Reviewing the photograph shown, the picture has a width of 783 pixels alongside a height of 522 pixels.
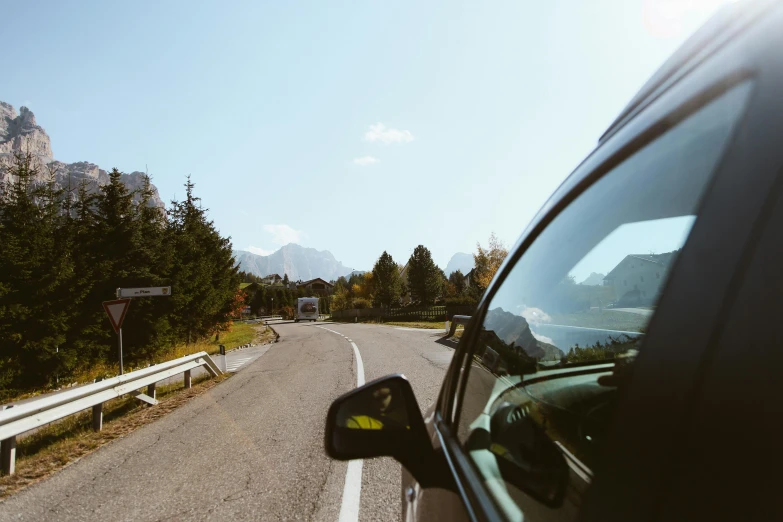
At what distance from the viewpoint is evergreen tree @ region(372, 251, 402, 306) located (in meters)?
71.4

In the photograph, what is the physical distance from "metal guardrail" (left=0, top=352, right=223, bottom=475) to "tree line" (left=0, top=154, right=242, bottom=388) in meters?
5.58

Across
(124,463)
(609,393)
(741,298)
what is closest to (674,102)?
(741,298)

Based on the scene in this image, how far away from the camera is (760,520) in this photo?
0.50 m

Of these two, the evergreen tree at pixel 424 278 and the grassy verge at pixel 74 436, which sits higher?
the evergreen tree at pixel 424 278

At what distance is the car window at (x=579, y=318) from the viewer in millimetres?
810

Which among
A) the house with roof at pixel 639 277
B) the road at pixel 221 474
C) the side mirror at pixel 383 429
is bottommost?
the road at pixel 221 474

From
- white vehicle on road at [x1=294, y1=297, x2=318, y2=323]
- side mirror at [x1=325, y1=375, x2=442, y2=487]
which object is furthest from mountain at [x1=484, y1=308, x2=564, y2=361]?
white vehicle on road at [x1=294, y1=297, x2=318, y2=323]

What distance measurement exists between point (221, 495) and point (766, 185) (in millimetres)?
4609

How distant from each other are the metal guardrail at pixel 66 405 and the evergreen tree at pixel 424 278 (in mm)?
62506

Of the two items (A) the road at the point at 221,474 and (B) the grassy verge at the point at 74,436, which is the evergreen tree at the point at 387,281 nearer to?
(B) the grassy verge at the point at 74,436

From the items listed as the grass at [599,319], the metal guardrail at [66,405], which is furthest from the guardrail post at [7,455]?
the grass at [599,319]

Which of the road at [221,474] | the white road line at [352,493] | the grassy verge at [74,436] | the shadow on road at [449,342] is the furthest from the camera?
the shadow on road at [449,342]

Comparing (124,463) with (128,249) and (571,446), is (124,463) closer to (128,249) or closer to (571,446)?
(571,446)

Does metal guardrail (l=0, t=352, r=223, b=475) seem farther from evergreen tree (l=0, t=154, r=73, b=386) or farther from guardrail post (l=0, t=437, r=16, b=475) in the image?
evergreen tree (l=0, t=154, r=73, b=386)
